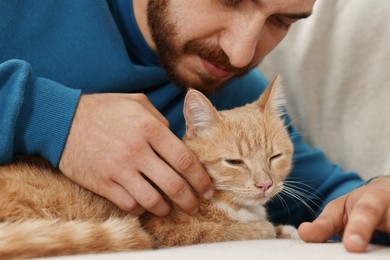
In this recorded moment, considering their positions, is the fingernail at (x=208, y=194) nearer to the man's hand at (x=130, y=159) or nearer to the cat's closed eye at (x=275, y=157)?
the man's hand at (x=130, y=159)

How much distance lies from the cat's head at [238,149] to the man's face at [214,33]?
172 mm

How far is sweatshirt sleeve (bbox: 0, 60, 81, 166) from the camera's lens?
130cm

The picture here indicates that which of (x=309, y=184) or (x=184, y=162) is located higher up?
(x=184, y=162)

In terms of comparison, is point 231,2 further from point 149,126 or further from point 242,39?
point 149,126

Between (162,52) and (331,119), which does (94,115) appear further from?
(331,119)

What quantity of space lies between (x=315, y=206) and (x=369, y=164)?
0.28 m

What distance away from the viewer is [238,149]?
1.45 m

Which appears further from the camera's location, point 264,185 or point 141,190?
point 264,185

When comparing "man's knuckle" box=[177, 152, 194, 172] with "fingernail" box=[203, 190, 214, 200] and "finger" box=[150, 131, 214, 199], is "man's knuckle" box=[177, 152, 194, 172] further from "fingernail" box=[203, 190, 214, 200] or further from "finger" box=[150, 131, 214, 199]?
"fingernail" box=[203, 190, 214, 200]

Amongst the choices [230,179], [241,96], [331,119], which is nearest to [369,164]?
[331,119]

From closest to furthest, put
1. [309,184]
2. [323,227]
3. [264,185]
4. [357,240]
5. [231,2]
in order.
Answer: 1. [357,240]
2. [323,227]
3. [264,185]
4. [231,2]
5. [309,184]

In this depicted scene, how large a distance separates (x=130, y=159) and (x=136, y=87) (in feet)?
1.68

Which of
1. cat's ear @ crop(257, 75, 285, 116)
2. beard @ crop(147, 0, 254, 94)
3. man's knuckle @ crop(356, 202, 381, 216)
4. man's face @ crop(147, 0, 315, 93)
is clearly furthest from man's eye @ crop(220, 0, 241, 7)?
man's knuckle @ crop(356, 202, 381, 216)

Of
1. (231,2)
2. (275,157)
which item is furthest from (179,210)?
(231,2)
